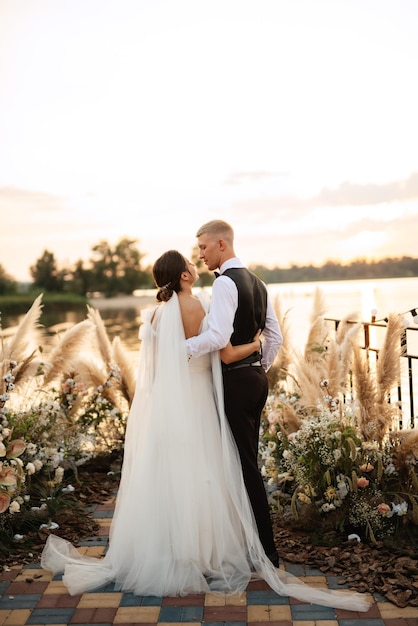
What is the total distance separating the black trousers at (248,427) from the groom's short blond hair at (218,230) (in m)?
0.77

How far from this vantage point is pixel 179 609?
10.9ft

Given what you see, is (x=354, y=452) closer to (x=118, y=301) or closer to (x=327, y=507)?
(x=327, y=507)

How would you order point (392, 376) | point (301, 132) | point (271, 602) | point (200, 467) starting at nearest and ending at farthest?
point (271, 602), point (200, 467), point (392, 376), point (301, 132)

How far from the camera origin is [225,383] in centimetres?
385

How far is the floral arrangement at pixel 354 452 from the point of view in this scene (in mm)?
4031

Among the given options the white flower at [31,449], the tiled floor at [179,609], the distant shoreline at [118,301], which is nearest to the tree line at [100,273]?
the distant shoreline at [118,301]

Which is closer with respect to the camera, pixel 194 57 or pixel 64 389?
pixel 64 389

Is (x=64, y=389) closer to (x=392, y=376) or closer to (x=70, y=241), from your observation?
(x=392, y=376)

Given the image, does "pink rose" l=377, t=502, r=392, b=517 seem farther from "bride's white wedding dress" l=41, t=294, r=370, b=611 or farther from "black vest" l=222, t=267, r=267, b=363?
"black vest" l=222, t=267, r=267, b=363

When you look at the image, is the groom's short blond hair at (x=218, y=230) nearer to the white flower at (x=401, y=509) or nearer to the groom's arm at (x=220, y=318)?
the groom's arm at (x=220, y=318)

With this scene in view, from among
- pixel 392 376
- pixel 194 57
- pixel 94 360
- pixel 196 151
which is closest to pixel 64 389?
pixel 94 360

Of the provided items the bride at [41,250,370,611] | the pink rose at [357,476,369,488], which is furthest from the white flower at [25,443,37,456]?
the pink rose at [357,476,369,488]

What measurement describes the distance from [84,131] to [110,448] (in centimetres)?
659

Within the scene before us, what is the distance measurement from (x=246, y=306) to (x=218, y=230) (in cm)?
48
